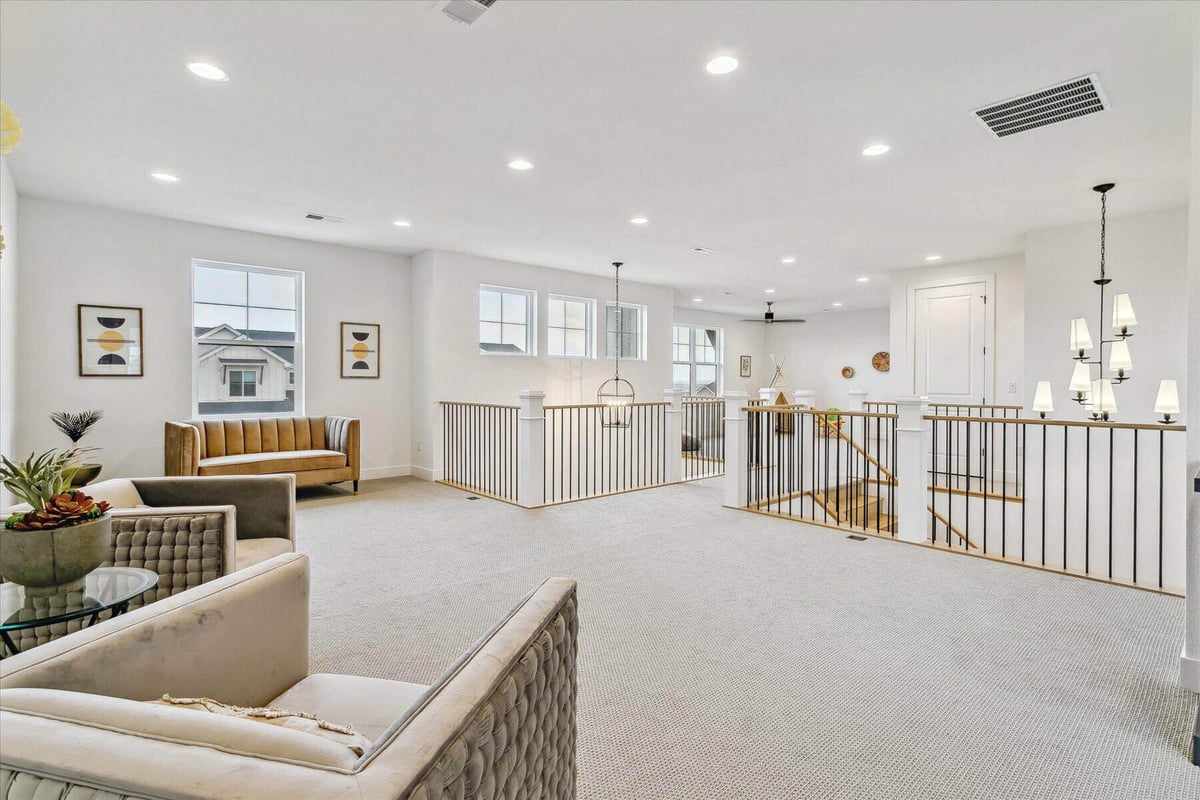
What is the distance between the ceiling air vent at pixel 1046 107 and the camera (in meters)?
3.01

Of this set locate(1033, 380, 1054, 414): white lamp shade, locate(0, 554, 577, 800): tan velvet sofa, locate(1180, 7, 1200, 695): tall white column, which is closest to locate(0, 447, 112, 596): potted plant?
locate(0, 554, 577, 800): tan velvet sofa

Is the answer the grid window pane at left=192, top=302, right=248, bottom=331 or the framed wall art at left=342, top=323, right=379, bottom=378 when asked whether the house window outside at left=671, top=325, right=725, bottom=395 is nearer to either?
the framed wall art at left=342, top=323, right=379, bottom=378

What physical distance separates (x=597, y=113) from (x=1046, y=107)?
97.4 inches

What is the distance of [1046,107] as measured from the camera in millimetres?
3213

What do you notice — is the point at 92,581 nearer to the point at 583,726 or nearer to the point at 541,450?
the point at 583,726

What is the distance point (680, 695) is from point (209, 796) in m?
1.91

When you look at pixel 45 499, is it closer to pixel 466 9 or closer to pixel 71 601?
pixel 71 601

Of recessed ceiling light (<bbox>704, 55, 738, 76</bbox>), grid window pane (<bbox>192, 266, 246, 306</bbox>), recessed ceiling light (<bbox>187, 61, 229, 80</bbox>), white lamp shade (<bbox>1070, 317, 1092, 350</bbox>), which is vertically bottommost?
white lamp shade (<bbox>1070, 317, 1092, 350</bbox>)

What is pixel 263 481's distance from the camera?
2934 millimetres

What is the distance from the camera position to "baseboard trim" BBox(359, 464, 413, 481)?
6.97m

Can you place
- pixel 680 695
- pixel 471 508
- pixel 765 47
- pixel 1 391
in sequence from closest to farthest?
pixel 680 695
pixel 765 47
pixel 1 391
pixel 471 508

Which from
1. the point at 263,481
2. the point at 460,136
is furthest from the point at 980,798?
the point at 460,136

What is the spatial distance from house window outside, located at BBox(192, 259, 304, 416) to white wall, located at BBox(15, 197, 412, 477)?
0.11 metres

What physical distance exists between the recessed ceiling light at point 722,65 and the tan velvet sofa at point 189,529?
2.87 m
